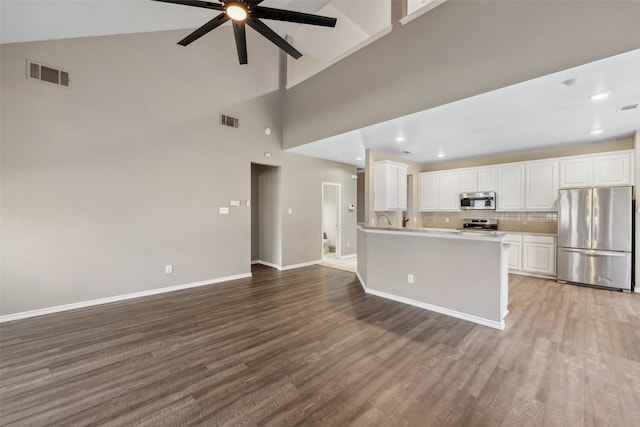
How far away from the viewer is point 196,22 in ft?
14.0

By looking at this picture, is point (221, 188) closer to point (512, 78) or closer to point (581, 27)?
point (512, 78)

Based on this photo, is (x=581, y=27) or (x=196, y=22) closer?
(x=581, y=27)

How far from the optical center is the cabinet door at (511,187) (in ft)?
17.9

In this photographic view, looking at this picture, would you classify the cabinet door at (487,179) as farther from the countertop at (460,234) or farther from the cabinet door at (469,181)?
the countertop at (460,234)

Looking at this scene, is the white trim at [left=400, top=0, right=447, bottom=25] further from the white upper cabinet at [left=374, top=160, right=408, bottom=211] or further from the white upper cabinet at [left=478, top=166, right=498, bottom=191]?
the white upper cabinet at [left=478, top=166, right=498, bottom=191]

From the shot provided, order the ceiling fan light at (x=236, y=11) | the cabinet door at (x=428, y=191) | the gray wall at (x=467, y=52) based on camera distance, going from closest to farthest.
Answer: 1. the gray wall at (x=467, y=52)
2. the ceiling fan light at (x=236, y=11)
3. the cabinet door at (x=428, y=191)

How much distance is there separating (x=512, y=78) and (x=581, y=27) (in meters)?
0.56

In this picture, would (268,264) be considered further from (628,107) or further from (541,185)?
(628,107)

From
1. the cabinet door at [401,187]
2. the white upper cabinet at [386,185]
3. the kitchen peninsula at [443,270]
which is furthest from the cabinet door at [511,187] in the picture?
the kitchen peninsula at [443,270]

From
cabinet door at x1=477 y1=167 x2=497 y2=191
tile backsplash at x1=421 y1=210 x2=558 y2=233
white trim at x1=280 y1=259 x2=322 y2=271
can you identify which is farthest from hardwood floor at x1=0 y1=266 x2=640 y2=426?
cabinet door at x1=477 y1=167 x2=497 y2=191

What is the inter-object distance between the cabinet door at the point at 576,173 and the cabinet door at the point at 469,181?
1.48 metres

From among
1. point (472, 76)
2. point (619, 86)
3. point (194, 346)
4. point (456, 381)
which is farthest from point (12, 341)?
point (619, 86)

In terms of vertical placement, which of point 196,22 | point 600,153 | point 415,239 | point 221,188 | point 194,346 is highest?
point 196,22

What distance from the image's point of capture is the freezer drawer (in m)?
4.20
